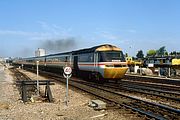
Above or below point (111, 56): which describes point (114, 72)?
below

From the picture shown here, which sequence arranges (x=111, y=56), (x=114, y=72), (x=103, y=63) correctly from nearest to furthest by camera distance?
Answer: (x=114, y=72) < (x=103, y=63) < (x=111, y=56)

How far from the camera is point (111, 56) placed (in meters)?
25.5

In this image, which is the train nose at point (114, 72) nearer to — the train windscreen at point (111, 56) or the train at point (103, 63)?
the train at point (103, 63)

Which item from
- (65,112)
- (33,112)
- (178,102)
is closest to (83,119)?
(65,112)

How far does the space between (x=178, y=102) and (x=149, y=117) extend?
4349mm

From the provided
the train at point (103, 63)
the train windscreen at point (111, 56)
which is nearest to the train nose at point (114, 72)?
the train at point (103, 63)

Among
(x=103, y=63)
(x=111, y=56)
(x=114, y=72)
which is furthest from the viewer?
(x=111, y=56)

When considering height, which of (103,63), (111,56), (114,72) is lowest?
(114,72)

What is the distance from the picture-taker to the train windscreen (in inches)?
997

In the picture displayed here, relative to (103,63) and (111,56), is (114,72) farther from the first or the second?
(111,56)

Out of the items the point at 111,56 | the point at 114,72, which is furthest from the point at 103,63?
the point at 114,72

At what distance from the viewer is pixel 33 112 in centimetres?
1277

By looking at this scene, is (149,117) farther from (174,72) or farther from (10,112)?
(174,72)

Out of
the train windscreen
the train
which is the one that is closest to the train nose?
the train
